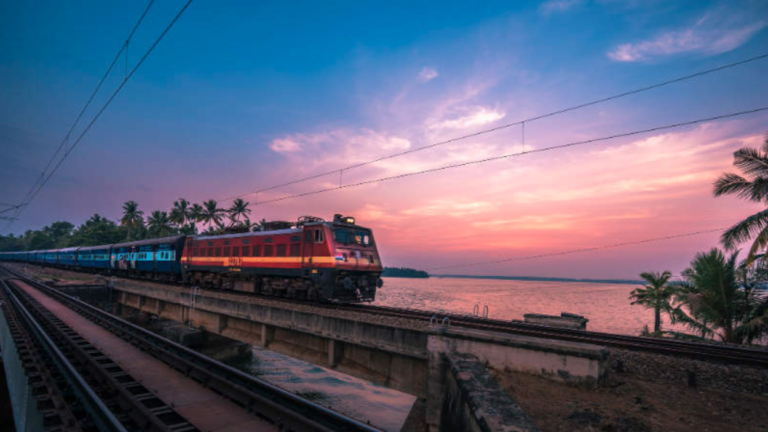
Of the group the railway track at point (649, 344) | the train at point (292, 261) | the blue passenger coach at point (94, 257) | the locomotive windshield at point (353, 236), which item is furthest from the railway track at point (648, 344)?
the blue passenger coach at point (94, 257)

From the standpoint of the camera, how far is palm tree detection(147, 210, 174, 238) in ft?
292

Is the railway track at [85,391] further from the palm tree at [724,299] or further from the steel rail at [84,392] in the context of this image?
the palm tree at [724,299]

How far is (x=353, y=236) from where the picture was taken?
16875mm

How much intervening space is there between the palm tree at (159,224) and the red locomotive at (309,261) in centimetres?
8054

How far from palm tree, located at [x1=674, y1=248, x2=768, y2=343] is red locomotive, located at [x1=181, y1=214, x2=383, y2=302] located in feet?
47.5

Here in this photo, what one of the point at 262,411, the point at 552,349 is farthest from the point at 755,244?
the point at 262,411

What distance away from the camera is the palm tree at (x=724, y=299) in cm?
1448

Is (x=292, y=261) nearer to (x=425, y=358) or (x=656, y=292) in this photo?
(x=425, y=358)

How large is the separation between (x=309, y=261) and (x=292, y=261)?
56.1 inches

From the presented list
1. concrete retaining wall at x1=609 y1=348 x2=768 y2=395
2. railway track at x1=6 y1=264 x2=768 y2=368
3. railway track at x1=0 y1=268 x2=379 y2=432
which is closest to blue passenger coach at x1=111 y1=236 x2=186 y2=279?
railway track at x1=0 y1=268 x2=379 y2=432

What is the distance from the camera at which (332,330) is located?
1167cm

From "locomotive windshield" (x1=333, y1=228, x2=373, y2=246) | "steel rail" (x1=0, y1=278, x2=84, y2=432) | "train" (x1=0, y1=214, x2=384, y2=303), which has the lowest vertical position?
"steel rail" (x1=0, y1=278, x2=84, y2=432)

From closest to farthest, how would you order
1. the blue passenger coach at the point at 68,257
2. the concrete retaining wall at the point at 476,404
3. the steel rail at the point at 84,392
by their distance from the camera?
1. the concrete retaining wall at the point at 476,404
2. the steel rail at the point at 84,392
3. the blue passenger coach at the point at 68,257

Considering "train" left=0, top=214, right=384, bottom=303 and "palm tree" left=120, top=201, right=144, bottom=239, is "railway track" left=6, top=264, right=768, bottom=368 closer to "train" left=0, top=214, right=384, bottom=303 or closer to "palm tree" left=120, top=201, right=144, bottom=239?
"train" left=0, top=214, right=384, bottom=303
